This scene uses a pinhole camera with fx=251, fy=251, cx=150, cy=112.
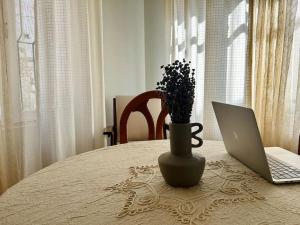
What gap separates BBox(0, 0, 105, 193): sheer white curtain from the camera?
71.2 inches

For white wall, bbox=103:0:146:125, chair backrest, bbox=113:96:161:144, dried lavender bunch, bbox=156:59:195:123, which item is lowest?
chair backrest, bbox=113:96:161:144

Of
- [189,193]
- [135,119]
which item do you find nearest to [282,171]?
[189,193]

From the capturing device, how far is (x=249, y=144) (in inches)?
33.2

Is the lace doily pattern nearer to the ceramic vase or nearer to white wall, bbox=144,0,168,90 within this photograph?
the ceramic vase

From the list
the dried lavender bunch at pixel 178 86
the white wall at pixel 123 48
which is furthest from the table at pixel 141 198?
the white wall at pixel 123 48

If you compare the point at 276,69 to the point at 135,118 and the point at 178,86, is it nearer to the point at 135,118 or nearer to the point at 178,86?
the point at 135,118

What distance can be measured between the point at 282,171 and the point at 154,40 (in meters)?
2.31

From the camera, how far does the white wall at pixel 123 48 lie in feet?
8.71

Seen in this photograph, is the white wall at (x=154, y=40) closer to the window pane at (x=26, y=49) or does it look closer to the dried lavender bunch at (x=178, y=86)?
the window pane at (x=26, y=49)

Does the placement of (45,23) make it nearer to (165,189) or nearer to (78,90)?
(78,90)

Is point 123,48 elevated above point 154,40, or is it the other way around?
point 154,40

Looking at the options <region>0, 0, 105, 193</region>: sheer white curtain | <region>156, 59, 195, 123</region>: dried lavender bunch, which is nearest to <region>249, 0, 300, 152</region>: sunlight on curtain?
<region>0, 0, 105, 193</region>: sheer white curtain

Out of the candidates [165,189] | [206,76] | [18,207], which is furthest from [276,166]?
[206,76]

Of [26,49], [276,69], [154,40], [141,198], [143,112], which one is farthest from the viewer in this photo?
[154,40]
